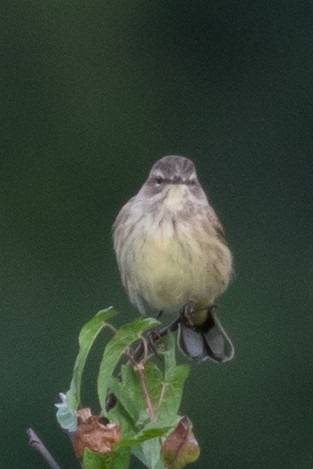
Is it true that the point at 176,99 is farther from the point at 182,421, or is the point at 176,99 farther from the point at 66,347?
the point at 182,421

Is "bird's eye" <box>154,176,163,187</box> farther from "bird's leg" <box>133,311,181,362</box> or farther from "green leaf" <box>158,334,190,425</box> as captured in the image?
"green leaf" <box>158,334,190,425</box>

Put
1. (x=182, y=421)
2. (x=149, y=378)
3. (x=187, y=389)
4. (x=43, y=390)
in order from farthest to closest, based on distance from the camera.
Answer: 1. (x=187, y=389)
2. (x=43, y=390)
3. (x=149, y=378)
4. (x=182, y=421)

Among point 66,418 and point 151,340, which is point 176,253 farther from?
point 66,418

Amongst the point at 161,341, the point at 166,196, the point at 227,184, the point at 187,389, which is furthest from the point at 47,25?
the point at 161,341

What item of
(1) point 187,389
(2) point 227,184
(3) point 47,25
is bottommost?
(1) point 187,389

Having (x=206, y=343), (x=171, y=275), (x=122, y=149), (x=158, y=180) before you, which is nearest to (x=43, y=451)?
(x=171, y=275)

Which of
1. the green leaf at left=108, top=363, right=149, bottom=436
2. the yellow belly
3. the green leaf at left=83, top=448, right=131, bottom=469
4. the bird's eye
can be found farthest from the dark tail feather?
the green leaf at left=83, top=448, right=131, bottom=469
